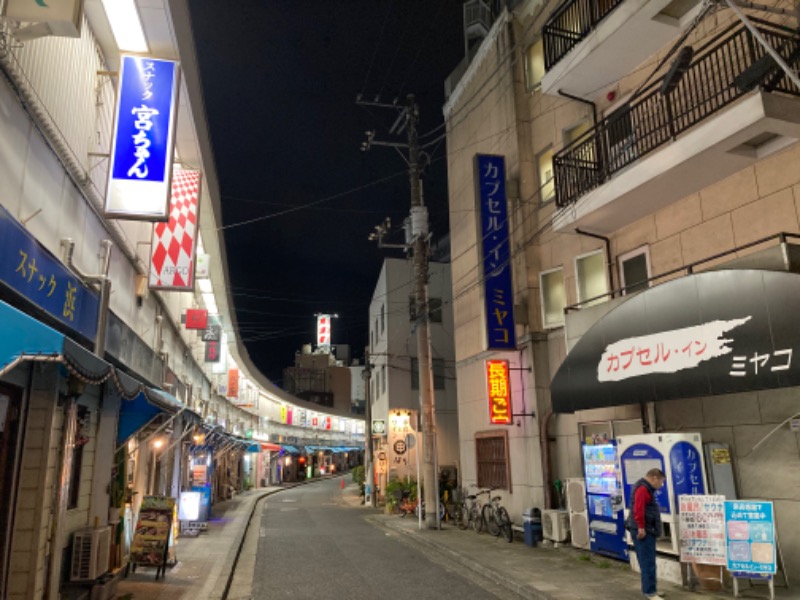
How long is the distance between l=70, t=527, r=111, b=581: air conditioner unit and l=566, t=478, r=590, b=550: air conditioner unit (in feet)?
31.9

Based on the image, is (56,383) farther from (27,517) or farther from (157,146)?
(157,146)

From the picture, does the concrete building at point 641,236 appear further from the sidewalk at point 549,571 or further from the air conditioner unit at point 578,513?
the sidewalk at point 549,571

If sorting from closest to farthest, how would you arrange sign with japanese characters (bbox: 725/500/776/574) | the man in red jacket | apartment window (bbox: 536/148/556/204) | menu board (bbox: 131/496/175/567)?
sign with japanese characters (bbox: 725/500/776/574) < the man in red jacket < menu board (bbox: 131/496/175/567) < apartment window (bbox: 536/148/556/204)

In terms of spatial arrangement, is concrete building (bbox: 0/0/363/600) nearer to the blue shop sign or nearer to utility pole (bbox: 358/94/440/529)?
the blue shop sign

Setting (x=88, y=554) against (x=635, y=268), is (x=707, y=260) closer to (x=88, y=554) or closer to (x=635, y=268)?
(x=635, y=268)

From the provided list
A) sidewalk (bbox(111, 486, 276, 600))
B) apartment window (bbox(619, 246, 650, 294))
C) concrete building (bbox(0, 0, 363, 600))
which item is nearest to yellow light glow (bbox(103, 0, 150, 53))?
concrete building (bbox(0, 0, 363, 600))

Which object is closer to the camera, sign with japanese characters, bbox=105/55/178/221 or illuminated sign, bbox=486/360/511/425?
sign with japanese characters, bbox=105/55/178/221

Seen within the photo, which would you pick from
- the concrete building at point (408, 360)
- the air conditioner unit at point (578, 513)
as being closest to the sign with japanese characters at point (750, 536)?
the air conditioner unit at point (578, 513)

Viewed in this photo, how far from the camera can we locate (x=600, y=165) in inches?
543

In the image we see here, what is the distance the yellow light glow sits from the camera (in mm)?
9570

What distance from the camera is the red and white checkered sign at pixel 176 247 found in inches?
522

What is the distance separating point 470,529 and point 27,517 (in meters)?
14.5

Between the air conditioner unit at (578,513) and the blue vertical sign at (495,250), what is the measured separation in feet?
13.8

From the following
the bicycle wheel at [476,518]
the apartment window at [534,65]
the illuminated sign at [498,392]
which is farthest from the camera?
the bicycle wheel at [476,518]
